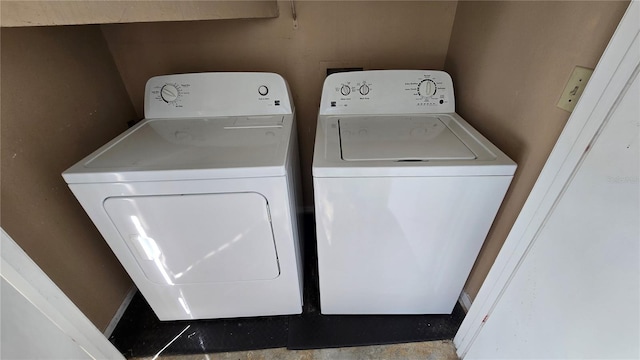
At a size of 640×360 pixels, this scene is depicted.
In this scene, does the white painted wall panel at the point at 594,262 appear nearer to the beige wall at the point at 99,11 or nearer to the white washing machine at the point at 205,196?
the white washing machine at the point at 205,196

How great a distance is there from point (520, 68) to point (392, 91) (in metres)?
0.53

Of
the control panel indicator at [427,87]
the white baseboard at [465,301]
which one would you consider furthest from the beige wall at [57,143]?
the white baseboard at [465,301]

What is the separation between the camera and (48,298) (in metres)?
0.97

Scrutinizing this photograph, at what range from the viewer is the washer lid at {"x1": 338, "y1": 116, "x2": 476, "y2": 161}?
1.00 meters

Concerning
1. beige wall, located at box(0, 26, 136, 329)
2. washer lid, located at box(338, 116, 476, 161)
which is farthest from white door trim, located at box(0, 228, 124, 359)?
washer lid, located at box(338, 116, 476, 161)

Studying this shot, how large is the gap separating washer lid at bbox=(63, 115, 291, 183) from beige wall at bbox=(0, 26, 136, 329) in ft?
0.70

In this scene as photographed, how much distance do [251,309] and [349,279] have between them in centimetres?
54

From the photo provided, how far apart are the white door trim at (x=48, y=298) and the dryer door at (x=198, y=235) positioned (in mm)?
248

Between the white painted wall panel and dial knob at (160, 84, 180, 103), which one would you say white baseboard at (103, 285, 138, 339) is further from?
the white painted wall panel

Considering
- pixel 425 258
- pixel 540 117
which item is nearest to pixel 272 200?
pixel 425 258

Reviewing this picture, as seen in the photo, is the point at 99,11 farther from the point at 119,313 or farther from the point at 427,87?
the point at 119,313

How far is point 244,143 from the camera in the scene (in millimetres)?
1110

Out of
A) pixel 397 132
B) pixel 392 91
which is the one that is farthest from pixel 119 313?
pixel 392 91

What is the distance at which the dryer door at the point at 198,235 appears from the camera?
0.99 metres
